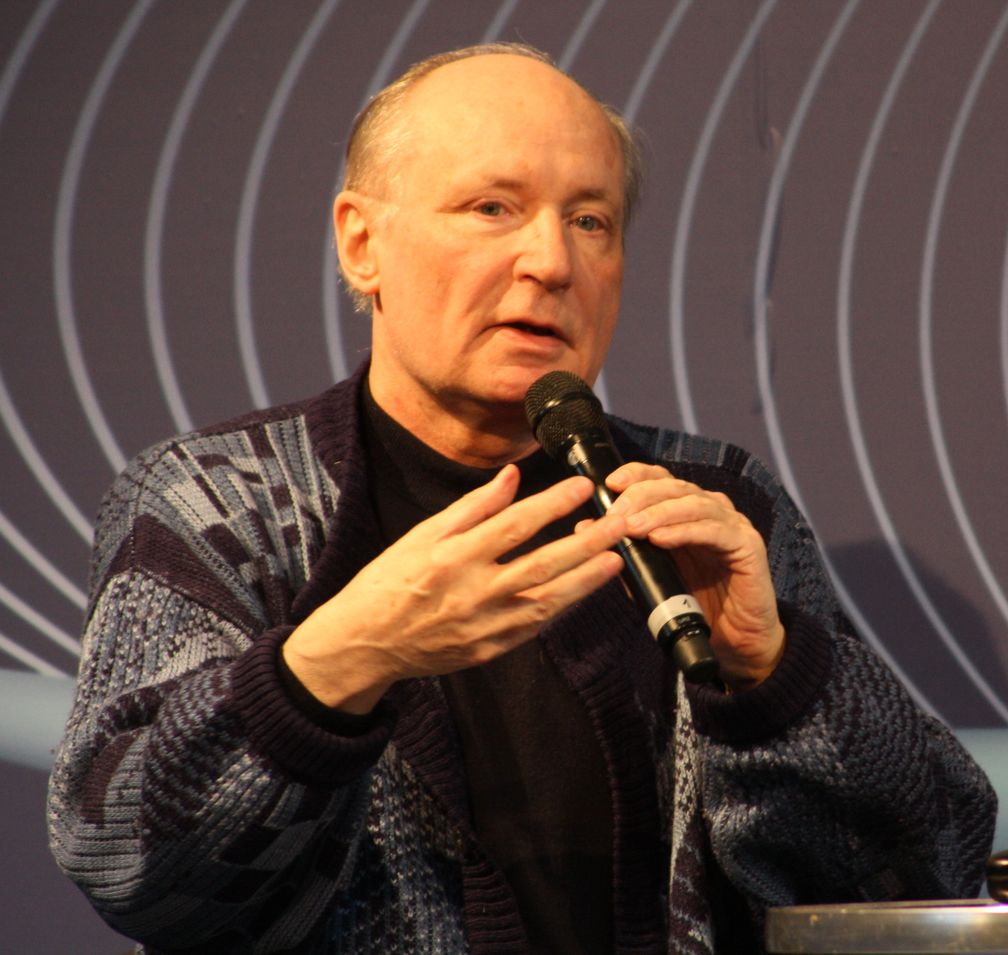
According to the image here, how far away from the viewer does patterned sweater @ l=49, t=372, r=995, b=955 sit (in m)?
1.43

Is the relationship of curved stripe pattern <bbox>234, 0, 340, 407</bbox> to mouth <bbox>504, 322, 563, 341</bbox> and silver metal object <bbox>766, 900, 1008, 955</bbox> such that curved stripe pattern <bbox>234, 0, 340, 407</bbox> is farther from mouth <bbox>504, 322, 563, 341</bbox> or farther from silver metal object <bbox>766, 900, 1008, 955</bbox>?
silver metal object <bbox>766, 900, 1008, 955</bbox>

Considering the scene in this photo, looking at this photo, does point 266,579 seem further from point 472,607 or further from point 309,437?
point 472,607

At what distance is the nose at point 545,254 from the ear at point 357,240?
24cm

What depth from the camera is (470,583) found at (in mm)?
1270

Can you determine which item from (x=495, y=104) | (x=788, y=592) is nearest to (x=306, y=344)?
(x=495, y=104)

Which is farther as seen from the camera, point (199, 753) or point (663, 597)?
point (199, 753)

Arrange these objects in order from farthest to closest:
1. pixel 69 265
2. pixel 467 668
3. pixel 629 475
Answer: pixel 69 265 < pixel 467 668 < pixel 629 475

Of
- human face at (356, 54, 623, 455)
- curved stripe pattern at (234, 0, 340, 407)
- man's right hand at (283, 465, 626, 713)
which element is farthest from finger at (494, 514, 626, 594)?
curved stripe pattern at (234, 0, 340, 407)

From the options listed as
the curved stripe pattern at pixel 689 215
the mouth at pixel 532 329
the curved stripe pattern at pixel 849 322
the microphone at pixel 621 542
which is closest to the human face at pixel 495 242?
the mouth at pixel 532 329

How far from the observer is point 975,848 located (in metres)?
1.80

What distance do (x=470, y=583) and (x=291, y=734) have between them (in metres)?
0.25

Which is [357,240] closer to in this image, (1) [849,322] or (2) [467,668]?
(2) [467,668]

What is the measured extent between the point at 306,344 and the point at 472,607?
1.25m

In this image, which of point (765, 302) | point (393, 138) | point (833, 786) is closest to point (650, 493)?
point (833, 786)
